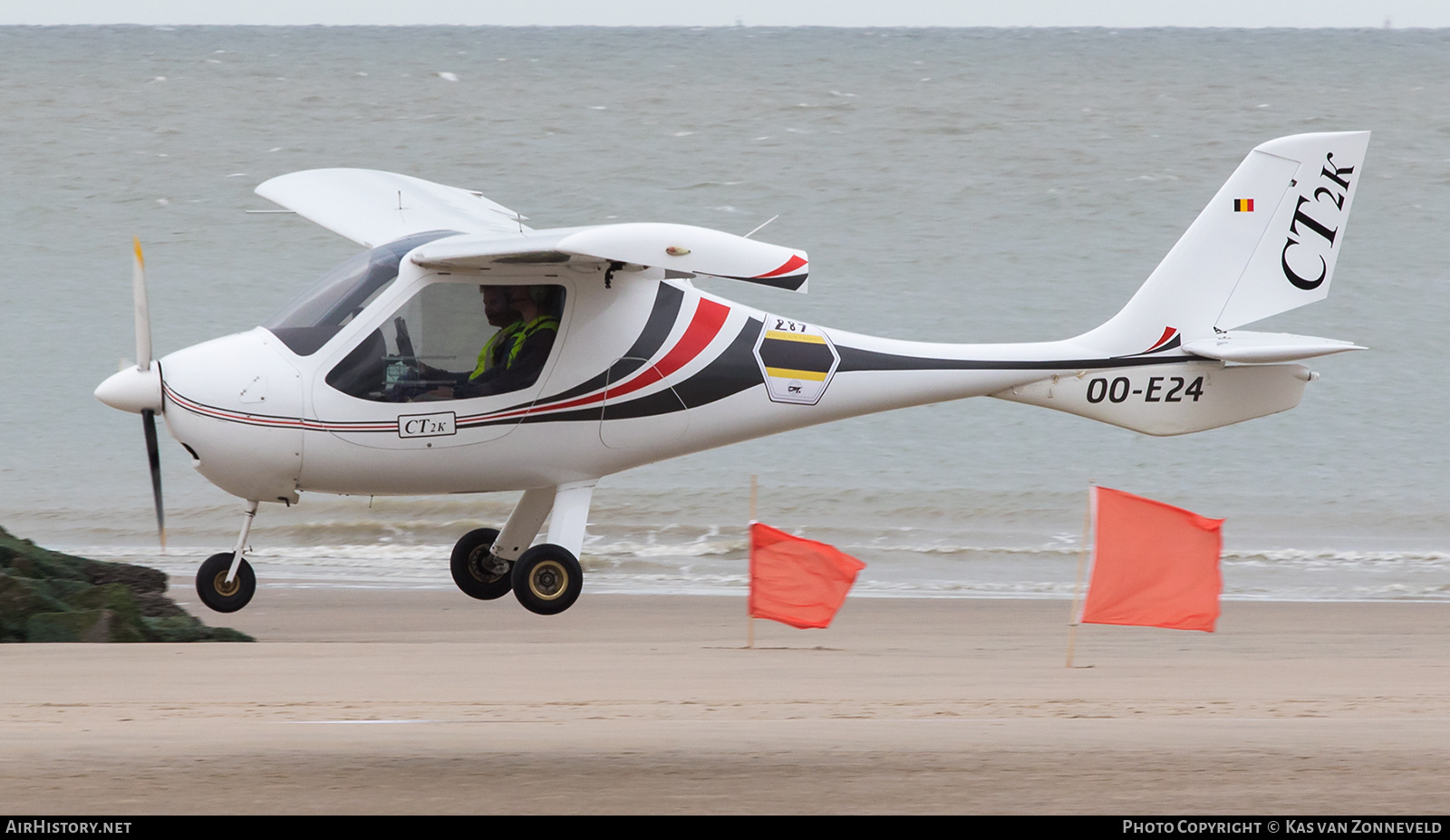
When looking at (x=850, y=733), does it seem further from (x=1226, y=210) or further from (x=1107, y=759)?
(x=1226, y=210)

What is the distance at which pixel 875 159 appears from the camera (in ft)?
161

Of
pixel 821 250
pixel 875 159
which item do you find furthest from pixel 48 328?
pixel 875 159

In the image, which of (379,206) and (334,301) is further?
(379,206)

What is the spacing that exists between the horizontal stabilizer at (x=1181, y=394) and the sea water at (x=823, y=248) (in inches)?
264

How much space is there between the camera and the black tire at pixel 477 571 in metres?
12.2

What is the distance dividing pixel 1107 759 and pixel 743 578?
38.2 feet

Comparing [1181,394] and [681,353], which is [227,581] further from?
[1181,394]

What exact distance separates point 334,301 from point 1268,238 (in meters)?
6.76

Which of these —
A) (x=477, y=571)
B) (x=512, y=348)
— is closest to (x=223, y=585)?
(x=477, y=571)

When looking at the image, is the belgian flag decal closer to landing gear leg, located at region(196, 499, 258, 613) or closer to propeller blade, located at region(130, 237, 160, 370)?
landing gear leg, located at region(196, 499, 258, 613)

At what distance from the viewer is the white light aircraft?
421 inches

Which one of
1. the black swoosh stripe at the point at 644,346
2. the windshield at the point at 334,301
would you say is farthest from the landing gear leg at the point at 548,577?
the windshield at the point at 334,301

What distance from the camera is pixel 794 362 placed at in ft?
37.7

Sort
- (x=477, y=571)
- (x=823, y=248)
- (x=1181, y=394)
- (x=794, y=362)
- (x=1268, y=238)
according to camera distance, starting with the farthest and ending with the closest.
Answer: (x=823, y=248) → (x=1268, y=238) → (x=477, y=571) → (x=1181, y=394) → (x=794, y=362)
